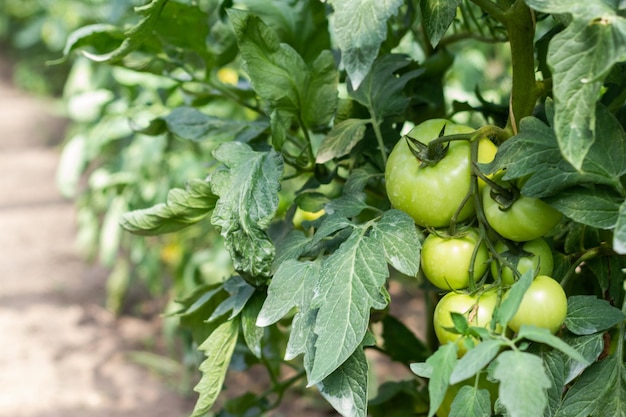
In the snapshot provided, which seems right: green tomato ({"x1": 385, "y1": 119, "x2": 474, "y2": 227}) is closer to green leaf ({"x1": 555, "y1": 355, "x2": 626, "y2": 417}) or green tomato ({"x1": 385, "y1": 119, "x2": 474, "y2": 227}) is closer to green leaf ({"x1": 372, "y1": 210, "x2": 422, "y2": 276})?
green leaf ({"x1": 372, "y1": 210, "x2": 422, "y2": 276})

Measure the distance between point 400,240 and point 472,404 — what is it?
0.38ft

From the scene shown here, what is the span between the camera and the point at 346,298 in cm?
45

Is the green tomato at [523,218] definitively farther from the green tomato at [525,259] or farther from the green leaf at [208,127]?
the green leaf at [208,127]

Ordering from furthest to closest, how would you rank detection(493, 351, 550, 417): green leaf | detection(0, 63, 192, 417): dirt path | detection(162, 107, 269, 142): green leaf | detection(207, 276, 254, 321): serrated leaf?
1. detection(0, 63, 192, 417): dirt path
2. detection(162, 107, 269, 142): green leaf
3. detection(207, 276, 254, 321): serrated leaf
4. detection(493, 351, 550, 417): green leaf

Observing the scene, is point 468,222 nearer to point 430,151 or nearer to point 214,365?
point 430,151

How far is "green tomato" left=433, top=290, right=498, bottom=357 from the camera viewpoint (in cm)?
45

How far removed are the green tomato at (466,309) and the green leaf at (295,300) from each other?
87 mm

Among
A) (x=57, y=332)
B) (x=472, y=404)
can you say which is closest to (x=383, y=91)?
(x=472, y=404)

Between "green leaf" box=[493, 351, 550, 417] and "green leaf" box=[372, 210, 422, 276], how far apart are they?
97 mm

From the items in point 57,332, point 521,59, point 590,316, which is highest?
point 521,59

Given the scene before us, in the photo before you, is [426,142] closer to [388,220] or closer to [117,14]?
[388,220]

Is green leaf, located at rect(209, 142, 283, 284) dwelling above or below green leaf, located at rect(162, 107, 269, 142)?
above

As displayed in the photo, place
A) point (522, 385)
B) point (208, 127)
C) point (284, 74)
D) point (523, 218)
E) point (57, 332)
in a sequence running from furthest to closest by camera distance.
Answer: point (57, 332) < point (208, 127) < point (284, 74) < point (523, 218) < point (522, 385)

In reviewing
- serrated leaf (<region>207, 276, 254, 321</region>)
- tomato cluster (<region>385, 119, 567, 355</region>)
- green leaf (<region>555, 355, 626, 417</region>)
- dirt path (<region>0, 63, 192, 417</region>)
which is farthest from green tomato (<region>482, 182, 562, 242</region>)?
dirt path (<region>0, 63, 192, 417</region>)
